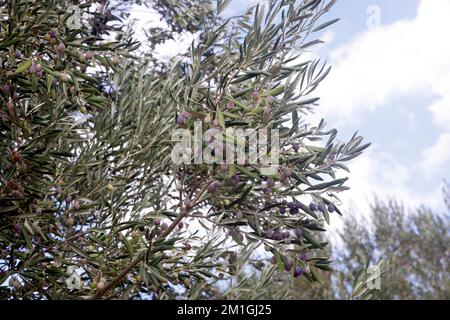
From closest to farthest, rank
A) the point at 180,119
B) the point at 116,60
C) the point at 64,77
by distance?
the point at 180,119 < the point at 64,77 < the point at 116,60

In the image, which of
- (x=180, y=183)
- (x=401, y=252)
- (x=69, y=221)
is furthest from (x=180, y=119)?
(x=401, y=252)

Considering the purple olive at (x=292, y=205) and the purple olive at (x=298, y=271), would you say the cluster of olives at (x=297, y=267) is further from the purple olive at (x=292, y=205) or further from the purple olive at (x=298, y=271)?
the purple olive at (x=292, y=205)

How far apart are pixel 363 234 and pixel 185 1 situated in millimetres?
14009

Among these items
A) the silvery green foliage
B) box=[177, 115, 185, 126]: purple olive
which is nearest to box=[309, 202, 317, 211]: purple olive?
the silvery green foliage

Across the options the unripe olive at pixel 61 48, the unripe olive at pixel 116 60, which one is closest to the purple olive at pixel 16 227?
the unripe olive at pixel 61 48

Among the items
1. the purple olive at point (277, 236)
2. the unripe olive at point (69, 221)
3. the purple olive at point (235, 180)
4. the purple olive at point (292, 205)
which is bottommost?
the purple olive at point (277, 236)

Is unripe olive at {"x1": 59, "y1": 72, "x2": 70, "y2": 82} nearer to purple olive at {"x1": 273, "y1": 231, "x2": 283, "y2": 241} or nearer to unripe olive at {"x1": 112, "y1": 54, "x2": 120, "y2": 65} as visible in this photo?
unripe olive at {"x1": 112, "y1": 54, "x2": 120, "y2": 65}

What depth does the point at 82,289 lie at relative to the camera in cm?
413

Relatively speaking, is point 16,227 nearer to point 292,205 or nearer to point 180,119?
point 180,119
